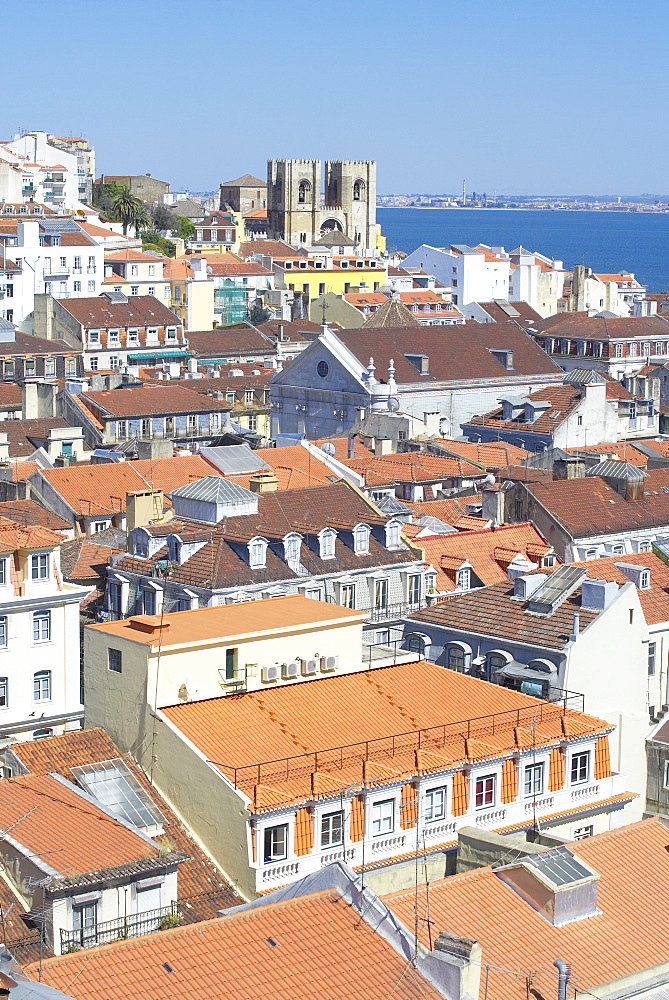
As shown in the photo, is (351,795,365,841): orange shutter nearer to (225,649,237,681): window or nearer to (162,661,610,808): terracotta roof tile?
(162,661,610,808): terracotta roof tile

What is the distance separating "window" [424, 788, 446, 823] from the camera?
1089 inches

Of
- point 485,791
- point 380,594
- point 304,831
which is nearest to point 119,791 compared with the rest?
point 304,831

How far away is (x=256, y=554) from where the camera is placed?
4141cm

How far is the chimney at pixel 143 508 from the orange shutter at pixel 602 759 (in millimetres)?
19481

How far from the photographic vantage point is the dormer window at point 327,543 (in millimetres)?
42719

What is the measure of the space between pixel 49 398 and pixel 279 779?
2062 inches

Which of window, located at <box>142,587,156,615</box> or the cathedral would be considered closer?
window, located at <box>142,587,156,615</box>

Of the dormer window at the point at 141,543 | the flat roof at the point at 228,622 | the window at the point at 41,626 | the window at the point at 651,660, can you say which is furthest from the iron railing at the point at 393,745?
the dormer window at the point at 141,543

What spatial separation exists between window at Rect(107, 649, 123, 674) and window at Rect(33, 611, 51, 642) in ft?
30.4

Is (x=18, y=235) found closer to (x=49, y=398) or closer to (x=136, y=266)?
(x=136, y=266)

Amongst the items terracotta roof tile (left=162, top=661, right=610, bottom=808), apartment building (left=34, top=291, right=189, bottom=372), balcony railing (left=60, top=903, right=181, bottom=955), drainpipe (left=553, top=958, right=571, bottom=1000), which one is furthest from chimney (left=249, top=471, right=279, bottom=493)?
apartment building (left=34, top=291, right=189, bottom=372)

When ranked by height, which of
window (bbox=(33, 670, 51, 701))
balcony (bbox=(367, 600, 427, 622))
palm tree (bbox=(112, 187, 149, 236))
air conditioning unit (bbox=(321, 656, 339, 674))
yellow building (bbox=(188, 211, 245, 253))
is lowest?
window (bbox=(33, 670, 51, 701))

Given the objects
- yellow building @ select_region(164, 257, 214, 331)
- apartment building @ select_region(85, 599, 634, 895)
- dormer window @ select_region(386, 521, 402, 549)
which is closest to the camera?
apartment building @ select_region(85, 599, 634, 895)

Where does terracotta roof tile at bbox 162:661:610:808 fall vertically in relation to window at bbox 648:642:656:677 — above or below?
above
